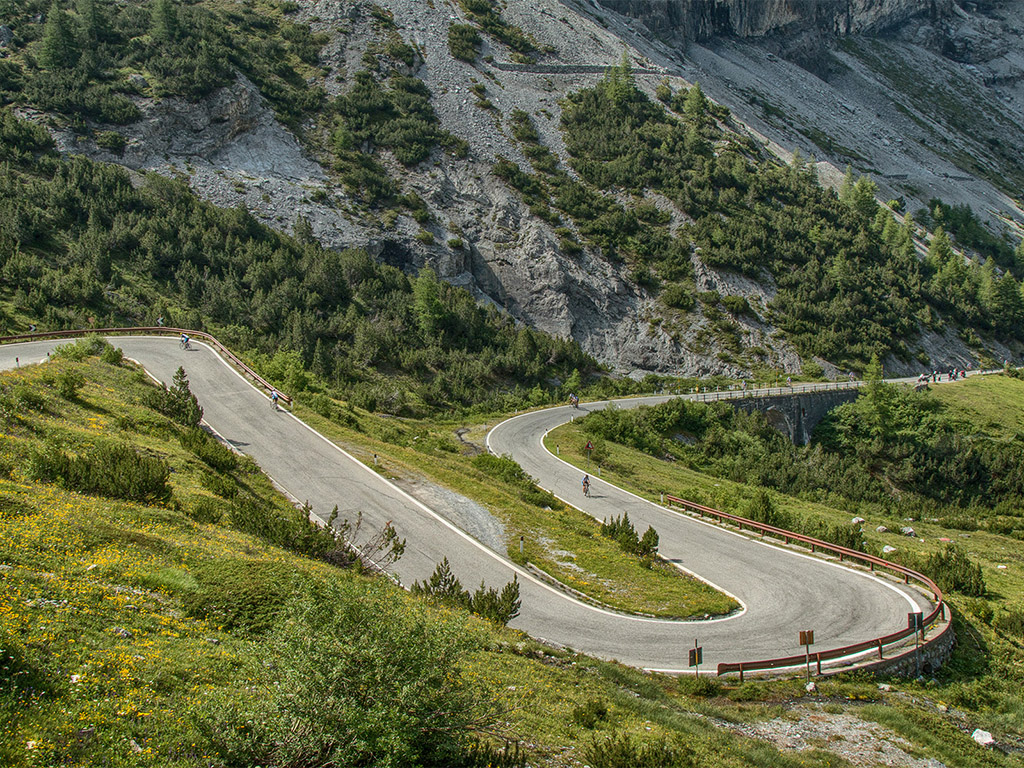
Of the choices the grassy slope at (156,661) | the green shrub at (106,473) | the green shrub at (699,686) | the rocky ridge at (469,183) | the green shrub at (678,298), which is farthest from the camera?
the green shrub at (678,298)

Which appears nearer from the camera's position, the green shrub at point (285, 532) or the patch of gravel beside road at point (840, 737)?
the patch of gravel beside road at point (840, 737)

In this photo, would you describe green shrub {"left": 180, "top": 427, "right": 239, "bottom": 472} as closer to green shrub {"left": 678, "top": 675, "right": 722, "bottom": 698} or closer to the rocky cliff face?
green shrub {"left": 678, "top": 675, "right": 722, "bottom": 698}

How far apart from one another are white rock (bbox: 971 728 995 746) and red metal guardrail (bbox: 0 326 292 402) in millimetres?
25409

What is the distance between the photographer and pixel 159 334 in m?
35.3

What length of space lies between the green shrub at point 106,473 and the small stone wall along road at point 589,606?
221 inches

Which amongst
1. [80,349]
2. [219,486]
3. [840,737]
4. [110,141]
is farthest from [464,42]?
[840,737]

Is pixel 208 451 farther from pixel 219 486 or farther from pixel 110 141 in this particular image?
pixel 110 141

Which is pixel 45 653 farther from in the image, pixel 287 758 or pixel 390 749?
pixel 390 749

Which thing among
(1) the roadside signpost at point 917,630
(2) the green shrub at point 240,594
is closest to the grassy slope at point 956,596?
(1) the roadside signpost at point 917,630

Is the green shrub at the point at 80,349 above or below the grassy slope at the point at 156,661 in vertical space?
below

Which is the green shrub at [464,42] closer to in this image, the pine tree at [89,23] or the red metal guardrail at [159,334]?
the pine tree at [89,23]

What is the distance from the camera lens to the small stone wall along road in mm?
14055

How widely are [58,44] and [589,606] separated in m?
65.3

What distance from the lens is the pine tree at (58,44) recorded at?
170 feet
